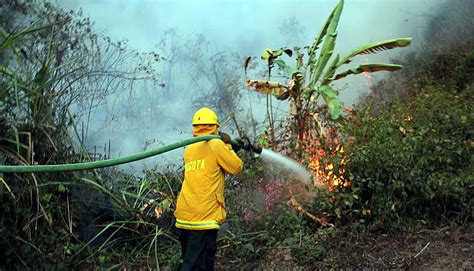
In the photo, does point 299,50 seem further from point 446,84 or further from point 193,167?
point 193,167

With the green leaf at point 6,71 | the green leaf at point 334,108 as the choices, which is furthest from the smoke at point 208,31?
the green leaf at point 6,71

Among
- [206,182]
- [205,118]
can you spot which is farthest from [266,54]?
[206,182]

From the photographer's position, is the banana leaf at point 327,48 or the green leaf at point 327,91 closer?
the green leaf at point 327,91

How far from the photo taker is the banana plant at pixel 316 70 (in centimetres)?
730

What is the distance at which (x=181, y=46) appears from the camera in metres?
9.16

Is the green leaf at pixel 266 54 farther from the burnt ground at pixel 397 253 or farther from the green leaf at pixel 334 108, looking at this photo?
the burnt ground at pixel 397 253

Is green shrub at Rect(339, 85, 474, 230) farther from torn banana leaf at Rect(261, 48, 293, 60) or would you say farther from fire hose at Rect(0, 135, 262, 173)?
torn banana leaf at Rect(261, 48, 293, 60)

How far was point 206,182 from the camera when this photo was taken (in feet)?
16.0

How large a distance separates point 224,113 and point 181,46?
1308mm

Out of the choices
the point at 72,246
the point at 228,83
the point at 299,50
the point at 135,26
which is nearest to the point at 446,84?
the point at 299,50

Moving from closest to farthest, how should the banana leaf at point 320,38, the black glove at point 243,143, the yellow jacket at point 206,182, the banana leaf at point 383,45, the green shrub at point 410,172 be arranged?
1. the yellow jacket at point 206,182
2. the black glove at point 243,143
3. the green shrub at point 410,172
4. the banana leaf at point 383,45
5. the banana leaf at point 320,38

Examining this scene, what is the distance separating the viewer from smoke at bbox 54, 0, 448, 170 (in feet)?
28.3

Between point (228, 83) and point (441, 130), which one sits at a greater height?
point (228, 83)

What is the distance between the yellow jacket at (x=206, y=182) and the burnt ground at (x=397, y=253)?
1.11 metres
